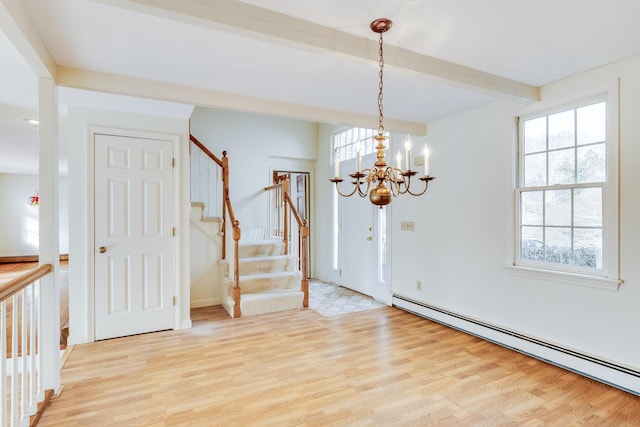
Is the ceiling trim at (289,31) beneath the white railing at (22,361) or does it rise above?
above

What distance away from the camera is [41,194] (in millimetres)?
2260

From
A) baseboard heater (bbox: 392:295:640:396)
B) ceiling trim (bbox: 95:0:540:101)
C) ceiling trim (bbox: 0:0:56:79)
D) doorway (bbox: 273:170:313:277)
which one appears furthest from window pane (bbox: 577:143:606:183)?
doorway (bbox: 273:170:313:277)

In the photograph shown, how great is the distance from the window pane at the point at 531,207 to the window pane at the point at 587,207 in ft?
0.94

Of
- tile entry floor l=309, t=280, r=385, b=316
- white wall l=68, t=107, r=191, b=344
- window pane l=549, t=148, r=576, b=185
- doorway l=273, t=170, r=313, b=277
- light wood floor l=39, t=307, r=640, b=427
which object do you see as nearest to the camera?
light wood floor l=39, t=307, r=640, b=427

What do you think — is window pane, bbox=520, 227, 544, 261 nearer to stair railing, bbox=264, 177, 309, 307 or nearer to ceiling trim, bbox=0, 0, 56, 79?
stair railing, bbox=264, 177, 309, 307

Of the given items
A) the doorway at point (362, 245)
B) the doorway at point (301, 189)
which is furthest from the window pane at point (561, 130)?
the doorway at point (301, 189)

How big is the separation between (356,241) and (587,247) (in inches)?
122

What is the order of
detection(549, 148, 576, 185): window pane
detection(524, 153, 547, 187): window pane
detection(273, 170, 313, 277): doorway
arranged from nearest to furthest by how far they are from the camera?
detection(549, 148, 576, 185): window pane, detection(524, 153, 547, 187): window pane, detection(273, 170, 313, 277): doorway

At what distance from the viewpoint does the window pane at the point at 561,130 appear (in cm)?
277

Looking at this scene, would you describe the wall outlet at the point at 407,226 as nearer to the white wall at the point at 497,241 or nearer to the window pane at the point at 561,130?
the white wall at the point at 497,241

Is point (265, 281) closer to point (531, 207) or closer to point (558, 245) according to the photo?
point (531, 207)

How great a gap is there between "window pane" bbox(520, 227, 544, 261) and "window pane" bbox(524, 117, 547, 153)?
2.38 feet

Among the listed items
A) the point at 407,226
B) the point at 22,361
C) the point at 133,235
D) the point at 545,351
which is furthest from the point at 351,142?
the point at 22,361

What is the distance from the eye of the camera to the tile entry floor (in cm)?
440
